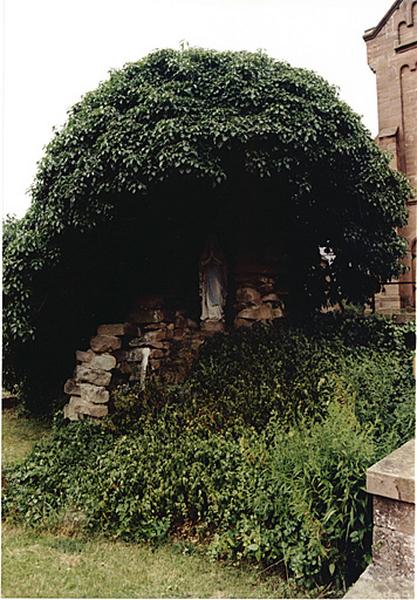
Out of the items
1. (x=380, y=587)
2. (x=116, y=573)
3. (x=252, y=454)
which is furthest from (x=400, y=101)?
(x=116, y=573)

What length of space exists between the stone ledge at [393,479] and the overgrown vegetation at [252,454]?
19 cm

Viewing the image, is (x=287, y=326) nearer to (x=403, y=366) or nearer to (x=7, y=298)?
(x=403, y=366)

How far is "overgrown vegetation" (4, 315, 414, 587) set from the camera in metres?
2.39

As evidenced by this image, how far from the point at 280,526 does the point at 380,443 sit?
82 centimetres

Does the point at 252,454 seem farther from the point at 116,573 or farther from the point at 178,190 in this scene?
the point at 178,190

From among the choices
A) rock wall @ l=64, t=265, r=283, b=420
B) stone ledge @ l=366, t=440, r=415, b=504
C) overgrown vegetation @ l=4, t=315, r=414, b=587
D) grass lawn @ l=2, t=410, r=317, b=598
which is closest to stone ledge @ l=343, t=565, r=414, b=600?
overgrown vegetation @ l=4, t=315, r=414, b=587

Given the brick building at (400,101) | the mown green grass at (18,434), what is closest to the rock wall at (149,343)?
the mown green grass at (18,434)

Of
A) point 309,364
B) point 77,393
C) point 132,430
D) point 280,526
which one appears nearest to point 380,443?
point 280,526

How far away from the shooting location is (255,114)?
4234mm

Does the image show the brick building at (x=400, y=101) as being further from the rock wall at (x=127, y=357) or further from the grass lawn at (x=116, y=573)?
the grass lawn at (x=116, y=573)

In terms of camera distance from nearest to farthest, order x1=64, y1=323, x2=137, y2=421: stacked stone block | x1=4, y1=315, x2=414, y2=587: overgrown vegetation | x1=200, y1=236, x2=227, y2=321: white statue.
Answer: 1. x1=4, y1=315, x2=414, y2=587: overgrown vegetation
2. x1=64, y1=323, x2=137, y2=421: stacked stone block
3. x1=200, y1=236, x2=227, y2=321: white statue

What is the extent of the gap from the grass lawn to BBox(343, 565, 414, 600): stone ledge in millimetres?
442

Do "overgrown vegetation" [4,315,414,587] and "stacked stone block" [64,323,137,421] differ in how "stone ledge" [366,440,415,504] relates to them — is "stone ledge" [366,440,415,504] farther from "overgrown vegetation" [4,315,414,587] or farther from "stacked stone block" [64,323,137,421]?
"stacked stone block" [64,323,137,421]

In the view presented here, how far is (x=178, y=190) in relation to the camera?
4.44 m
